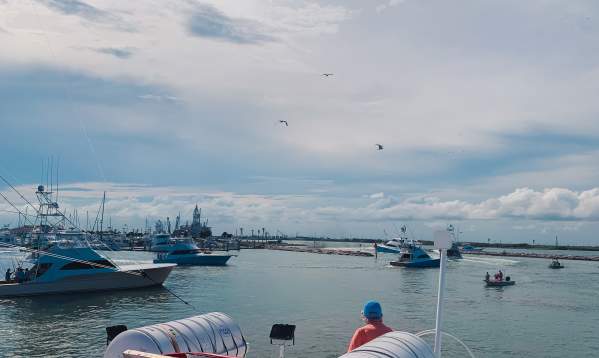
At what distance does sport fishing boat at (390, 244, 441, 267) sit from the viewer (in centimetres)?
11181

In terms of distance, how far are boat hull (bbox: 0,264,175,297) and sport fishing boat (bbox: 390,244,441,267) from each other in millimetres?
64877

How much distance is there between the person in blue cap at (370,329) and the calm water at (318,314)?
60.1 ft

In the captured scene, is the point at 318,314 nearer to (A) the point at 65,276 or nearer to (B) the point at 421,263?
(A) the point at 65,276

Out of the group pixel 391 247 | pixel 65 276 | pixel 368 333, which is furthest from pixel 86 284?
pixel 391 247

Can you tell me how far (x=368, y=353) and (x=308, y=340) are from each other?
24.9 meters

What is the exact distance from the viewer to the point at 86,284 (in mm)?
53500

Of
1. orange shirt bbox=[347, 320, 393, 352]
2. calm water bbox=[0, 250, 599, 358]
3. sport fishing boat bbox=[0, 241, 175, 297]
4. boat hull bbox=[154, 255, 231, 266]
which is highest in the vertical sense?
orange shirt bbox=[347, 320, 393, 352]

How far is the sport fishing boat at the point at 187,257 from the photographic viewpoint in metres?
104

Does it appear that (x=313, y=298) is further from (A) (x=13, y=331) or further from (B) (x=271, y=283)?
(A) (x=13, y=331)

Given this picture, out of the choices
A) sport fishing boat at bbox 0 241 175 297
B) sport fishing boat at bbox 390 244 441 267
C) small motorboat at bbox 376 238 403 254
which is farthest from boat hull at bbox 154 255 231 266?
small motorboat at bbox 376 238 403 254

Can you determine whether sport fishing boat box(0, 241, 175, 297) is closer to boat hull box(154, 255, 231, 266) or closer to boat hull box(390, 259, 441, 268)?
boat hull box(154, 255, 231, 266)

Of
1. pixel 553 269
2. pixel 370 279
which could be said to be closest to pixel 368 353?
pixel 370 279

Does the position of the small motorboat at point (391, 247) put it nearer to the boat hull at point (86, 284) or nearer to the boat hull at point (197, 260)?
the boat hull at point (197, 260)

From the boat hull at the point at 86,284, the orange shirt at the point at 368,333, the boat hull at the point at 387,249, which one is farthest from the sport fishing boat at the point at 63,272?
the boat hull at the point at 387,249
